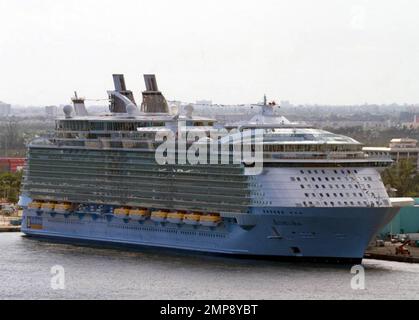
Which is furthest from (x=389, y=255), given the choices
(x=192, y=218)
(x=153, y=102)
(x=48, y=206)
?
(x=48, y=206)

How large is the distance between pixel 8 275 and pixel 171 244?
920 centimetres

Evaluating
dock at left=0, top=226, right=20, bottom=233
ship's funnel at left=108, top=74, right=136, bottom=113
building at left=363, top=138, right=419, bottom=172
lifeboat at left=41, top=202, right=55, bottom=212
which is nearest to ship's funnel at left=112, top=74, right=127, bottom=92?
ship's funnel at left=108, top=74, right=136, bottom=113

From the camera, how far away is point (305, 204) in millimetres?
62156

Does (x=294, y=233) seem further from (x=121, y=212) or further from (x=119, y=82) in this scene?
(x=119, y=82)

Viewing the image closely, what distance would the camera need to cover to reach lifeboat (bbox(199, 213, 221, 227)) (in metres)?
65.1

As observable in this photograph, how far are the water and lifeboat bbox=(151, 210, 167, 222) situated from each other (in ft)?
5.05

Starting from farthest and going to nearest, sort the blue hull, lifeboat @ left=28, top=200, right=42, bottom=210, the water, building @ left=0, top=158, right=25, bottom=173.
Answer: building @ left=0, top=158, right=25, bottom=173 → lifeboat @ left=28, top=200, right=42, bottom=210 → the blue hull → the water

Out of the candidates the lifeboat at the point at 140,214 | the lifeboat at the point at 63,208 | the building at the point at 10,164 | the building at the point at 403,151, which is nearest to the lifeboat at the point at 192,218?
the lifeboat at the point at 140,214

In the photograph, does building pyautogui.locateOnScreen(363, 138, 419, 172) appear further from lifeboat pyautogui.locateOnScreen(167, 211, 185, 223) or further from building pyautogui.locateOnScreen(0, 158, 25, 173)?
lifeboat pyautogui.locateOnScreen(167, 211, 185, 223)

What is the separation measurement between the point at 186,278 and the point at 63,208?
1662cm

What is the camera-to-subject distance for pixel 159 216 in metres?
68.2

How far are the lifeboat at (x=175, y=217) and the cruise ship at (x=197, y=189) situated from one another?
0.15 ft

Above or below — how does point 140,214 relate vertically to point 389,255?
above
